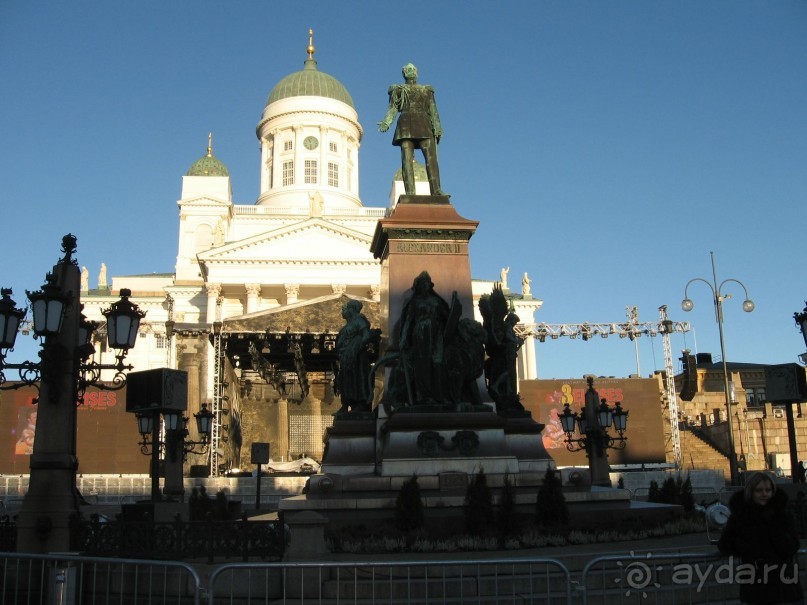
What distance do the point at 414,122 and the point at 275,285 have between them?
54121mm

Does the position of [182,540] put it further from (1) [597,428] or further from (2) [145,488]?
(2) [145,488]

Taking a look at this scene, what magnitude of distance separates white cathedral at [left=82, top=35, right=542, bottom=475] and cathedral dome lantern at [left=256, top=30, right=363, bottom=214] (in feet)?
0.43

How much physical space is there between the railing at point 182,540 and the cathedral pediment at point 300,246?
5881cm

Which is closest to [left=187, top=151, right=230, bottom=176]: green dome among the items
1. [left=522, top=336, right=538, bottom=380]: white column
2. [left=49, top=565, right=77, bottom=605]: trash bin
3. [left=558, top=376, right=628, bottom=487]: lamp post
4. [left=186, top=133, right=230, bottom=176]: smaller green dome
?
[left=186, top=133, right=230, bottom=176]: smaller green dome

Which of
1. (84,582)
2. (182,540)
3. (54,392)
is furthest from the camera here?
(54,392)

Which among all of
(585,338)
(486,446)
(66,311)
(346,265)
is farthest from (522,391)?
(66,311)

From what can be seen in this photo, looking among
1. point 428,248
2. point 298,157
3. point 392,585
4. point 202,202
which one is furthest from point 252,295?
point 392,585

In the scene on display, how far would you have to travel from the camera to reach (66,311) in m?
9.67

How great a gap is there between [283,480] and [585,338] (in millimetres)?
27820

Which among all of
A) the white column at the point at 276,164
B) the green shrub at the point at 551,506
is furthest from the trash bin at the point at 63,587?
the white column at the point at 276,164

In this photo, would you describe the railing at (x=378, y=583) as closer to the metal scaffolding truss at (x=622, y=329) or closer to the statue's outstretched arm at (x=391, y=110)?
the statue's outstretched arm at (x=391, y=110)

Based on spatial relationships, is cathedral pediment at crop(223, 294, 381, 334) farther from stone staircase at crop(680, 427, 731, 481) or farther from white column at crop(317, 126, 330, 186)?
white column at crop(317, 126, 330, 186)

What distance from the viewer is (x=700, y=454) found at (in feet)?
165

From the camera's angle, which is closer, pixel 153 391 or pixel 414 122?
pixel 153 391
